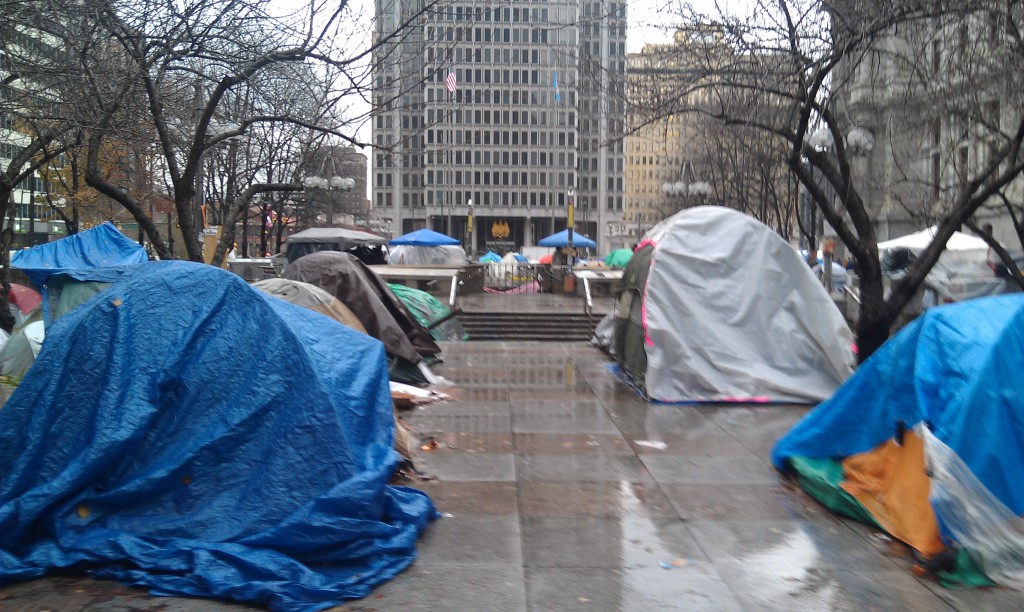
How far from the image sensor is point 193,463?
512 cm

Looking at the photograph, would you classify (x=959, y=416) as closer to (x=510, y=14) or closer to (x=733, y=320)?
(x=733, y=320)

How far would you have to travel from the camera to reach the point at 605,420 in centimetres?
936

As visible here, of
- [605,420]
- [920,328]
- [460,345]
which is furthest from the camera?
[460,345]

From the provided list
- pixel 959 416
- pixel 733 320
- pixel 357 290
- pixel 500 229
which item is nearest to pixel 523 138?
pixel 500 229

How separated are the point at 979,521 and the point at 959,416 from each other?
61cm

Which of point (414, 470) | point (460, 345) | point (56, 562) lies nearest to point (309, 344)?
point (414, 470)

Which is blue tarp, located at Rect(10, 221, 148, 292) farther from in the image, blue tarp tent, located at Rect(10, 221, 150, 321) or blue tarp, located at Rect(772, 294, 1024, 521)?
blue tarp, located at Rect(772, 294, 1024, 521)

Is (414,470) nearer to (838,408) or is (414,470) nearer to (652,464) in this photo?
(652,464)

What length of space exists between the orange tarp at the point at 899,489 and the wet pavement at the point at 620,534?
0.49 ft

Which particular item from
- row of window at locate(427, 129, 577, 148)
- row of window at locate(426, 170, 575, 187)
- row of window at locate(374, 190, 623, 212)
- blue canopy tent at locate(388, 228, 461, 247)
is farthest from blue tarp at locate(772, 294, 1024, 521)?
row of window at locate(374, 190, 623, 212)

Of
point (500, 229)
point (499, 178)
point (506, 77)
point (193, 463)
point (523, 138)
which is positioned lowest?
point (193, 463)

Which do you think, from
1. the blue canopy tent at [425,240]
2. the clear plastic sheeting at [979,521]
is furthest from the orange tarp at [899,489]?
the blue canopy tent at [425,240]

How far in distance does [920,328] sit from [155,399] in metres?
4.89

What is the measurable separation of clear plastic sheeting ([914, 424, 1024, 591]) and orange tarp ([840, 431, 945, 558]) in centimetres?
22
